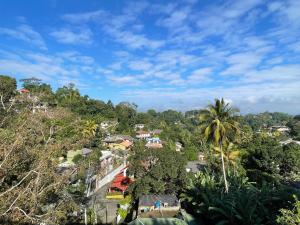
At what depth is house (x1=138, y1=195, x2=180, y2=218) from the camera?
21766 millimetres

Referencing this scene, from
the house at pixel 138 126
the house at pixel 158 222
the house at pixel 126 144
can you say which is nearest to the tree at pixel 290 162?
the house at pixel 158 222

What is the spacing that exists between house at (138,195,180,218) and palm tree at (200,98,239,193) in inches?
213

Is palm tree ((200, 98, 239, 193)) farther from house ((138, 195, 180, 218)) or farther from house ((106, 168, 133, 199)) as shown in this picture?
house ((106, 168, 133, 199))

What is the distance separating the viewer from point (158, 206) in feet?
73.5

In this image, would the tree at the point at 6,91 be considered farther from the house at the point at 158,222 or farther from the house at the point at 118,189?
the house at the point at 118,189

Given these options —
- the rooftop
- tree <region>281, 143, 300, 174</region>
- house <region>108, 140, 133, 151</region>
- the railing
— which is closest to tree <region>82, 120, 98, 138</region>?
house <region>108, 140, 133, 151</region>

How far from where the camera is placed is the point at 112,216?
2500 centimetres

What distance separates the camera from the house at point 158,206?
857 inches

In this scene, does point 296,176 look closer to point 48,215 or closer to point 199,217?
point 199,217

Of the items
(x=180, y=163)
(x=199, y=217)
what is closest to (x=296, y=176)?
(x=180, y=163)

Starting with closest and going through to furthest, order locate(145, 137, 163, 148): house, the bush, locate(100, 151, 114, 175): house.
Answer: the bush
locate(100, 151, 114, 175): house
locate(145, 137, 163, 148): house

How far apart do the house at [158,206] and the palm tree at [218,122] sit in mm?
5415

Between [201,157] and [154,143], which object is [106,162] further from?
[201,157]

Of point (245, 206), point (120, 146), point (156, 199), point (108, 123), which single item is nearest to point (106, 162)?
point (120, 146)
